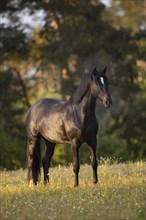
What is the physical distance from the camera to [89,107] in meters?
13.5

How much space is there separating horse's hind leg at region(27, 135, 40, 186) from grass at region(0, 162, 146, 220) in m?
0.96

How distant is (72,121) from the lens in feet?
44.6

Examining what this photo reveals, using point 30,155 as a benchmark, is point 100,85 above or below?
above

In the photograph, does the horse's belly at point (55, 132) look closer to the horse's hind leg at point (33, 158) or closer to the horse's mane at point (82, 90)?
the horse's hind leg at point (33, 158)

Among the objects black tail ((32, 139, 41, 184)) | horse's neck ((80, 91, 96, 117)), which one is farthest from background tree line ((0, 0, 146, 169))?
horse's neck ((80, 91, 96, 117))

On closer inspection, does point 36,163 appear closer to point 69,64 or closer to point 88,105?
point 88,105

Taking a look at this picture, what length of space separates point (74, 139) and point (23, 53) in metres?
24.5

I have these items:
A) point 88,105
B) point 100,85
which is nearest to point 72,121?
point 88,105

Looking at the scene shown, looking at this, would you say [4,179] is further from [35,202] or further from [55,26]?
[55,26]

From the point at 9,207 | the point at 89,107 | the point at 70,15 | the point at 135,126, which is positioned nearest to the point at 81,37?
the point at 70,15

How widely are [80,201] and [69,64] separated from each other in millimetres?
27435

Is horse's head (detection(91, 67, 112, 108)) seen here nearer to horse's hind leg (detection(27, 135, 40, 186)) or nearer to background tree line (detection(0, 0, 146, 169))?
horse's hind leg (detection(27, 135, 40, 186))

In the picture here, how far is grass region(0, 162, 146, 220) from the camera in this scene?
10.6 m

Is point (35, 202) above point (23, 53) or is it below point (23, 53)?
above
